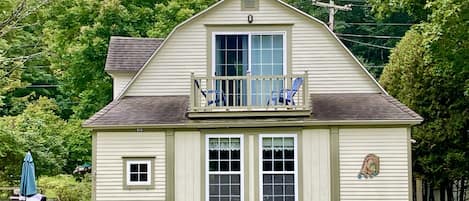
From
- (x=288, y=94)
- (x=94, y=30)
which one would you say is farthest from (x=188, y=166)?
(x=94, y=30)

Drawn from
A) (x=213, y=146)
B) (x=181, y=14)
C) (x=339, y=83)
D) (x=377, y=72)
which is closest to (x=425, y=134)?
(x=339, y=83)

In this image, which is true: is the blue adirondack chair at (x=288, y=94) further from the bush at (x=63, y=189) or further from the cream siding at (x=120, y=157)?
the bush at (x=63, y=189)

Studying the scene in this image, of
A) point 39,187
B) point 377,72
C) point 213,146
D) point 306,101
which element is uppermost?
point 377,72

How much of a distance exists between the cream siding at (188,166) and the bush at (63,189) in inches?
294

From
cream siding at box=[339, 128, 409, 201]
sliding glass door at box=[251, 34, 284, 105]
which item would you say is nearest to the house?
cream siding at box=[339, 128, 409, 201]

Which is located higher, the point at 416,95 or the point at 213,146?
the point at 416,95

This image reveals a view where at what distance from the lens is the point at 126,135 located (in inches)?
604

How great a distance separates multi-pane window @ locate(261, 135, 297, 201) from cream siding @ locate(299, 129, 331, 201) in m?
0.23

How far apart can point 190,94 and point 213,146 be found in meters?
1.24

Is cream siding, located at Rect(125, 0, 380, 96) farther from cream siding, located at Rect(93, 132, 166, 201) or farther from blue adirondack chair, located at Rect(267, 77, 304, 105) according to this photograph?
cream siding, located at Rect(93, 132, 166, 201)

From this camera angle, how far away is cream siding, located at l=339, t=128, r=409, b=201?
15.2 metres

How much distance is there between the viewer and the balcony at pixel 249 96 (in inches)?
597

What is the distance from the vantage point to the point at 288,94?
50.7 feet

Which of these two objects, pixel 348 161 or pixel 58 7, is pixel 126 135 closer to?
pixel 348 161
